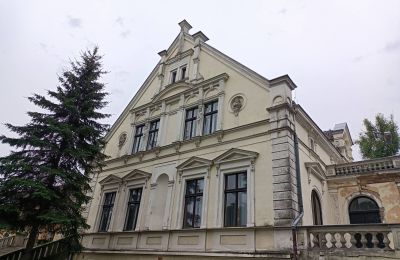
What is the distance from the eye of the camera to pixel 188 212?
1351 centimetres

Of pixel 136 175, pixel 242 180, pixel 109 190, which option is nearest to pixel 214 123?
pixel 242 180

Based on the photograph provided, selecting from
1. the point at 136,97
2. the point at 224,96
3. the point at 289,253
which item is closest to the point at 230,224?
the point at 289,253

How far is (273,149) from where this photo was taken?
39.0 ft

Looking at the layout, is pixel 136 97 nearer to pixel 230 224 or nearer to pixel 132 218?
pixel 132 218

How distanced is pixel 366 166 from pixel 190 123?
864cm

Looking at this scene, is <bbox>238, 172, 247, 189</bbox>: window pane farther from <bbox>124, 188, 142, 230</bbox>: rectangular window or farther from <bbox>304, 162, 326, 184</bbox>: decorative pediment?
<bbox>124, 188, 142, 230</bbox>: rectangular window

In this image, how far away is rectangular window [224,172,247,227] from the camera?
11742mm

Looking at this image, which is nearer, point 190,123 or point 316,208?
point 316,208

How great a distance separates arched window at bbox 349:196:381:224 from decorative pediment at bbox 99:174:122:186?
11.9 meters

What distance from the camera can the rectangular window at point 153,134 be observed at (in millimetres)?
17466

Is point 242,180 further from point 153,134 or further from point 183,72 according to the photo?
point 183,72

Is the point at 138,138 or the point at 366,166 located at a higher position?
the point at 138,138

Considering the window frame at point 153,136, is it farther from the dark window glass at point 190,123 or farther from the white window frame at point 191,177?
the white window frame at point 191,177

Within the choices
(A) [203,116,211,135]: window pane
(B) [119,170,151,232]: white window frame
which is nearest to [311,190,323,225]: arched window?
(A) [203,116,211,135]: window pane
